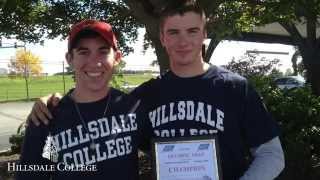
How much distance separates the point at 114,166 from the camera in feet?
9.18

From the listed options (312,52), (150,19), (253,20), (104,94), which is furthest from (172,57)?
(312,52)

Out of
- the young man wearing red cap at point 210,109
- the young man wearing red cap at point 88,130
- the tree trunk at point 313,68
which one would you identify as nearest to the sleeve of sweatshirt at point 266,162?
the young man wearing red cap at point 210,109

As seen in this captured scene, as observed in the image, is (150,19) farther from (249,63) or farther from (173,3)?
(249,63)

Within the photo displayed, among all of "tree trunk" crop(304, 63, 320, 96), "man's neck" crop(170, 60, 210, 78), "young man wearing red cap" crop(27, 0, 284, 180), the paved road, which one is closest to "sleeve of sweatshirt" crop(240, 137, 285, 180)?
"young man wearing red cap" crop(27, 0, 284, 180)

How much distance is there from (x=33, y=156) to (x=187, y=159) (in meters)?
0.77

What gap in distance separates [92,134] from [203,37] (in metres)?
0.79

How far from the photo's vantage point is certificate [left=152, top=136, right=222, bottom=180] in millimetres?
2768

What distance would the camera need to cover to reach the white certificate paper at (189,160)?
2.77 metres

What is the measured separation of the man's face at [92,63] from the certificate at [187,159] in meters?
0.45

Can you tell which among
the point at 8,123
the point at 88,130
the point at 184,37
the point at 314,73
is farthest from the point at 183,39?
the point at 8,123

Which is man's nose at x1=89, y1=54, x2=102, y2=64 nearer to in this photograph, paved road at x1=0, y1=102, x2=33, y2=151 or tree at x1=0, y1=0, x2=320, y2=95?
tree at x1=0, y1=0, x2=320, y2=95

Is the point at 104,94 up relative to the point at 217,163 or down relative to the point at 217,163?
up

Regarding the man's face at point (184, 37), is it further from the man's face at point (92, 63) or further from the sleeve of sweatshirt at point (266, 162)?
the sleeve of sweatshirt at point (266, 162)

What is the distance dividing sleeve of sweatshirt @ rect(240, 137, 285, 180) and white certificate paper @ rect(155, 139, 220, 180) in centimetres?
19
